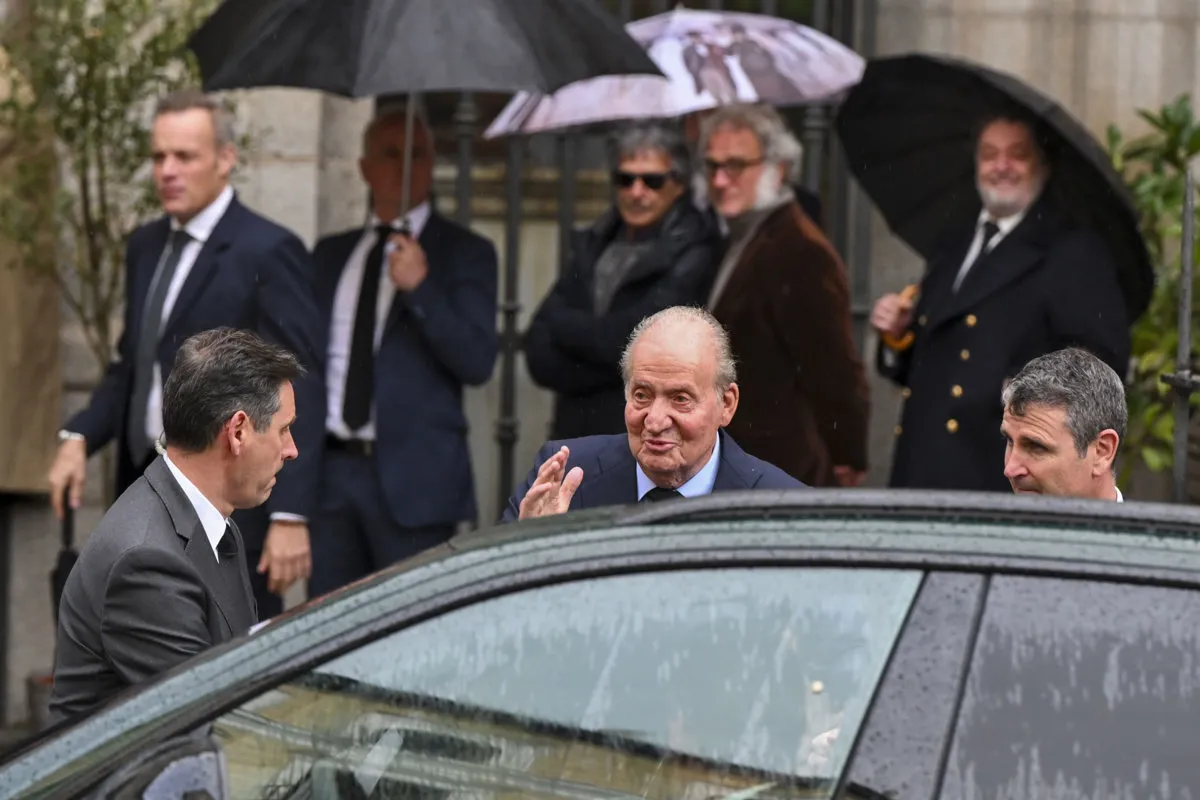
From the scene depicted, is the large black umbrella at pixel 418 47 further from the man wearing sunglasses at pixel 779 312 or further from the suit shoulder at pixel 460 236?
the suit shoulder at pixel 460 236

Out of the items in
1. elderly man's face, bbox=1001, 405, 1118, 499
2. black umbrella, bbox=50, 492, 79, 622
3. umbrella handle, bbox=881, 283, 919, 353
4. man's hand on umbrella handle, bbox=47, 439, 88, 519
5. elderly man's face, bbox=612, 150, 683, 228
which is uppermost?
elderly man's face, bbox=612, 150, 683, 228

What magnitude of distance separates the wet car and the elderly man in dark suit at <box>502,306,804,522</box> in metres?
1.53

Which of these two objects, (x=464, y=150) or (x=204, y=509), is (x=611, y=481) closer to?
(x=204, y=509)

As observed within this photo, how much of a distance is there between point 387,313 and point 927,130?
1823mm

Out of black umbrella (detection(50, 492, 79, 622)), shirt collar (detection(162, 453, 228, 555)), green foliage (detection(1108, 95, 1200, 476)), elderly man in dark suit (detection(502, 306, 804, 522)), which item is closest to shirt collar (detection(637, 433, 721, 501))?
elderly man in dark suit (detection(502, 306, 804, 522))

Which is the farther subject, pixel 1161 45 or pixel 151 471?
pixel 1161 45

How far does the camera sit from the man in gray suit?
3828 millimetres

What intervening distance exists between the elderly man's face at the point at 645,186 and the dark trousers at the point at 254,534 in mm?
1486

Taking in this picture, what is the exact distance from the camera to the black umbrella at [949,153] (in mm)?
6355

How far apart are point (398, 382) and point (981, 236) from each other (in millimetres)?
1838

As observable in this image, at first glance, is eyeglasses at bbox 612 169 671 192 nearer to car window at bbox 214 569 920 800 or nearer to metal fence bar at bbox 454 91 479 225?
metal fence bar at bbox 454 91 479 225

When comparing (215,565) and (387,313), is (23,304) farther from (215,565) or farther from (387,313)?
(215,565)

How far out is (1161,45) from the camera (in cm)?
866

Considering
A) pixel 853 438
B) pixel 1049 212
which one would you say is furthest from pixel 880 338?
pixel 1049 212
